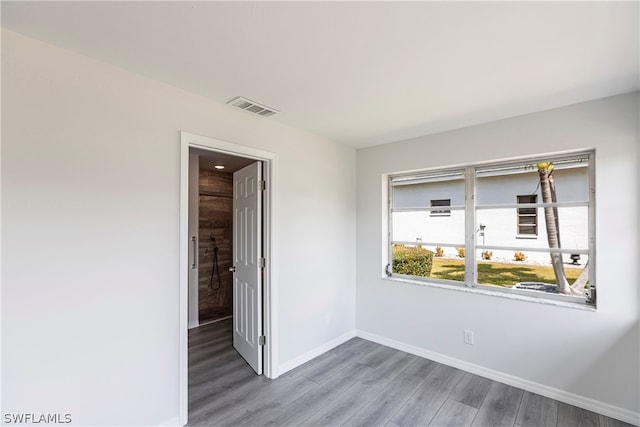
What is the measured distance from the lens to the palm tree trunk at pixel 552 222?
2.64m

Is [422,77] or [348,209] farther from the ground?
[422,77]

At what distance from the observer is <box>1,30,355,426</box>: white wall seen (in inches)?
60.9

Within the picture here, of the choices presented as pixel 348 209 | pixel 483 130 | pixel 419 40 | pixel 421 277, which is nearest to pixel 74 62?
pixel 419 40

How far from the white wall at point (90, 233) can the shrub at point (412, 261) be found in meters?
2.47

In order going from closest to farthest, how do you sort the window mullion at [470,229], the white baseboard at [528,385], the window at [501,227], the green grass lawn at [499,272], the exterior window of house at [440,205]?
the white baseboard at [528,385] < the window at [501,227] < the green grass lawn at [499,272] < the window mullion at [470,229] < the exterior window of house at [440,205]

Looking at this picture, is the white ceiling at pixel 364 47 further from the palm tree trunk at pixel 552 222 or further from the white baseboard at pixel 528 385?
the white baseboard at pixel 528 385

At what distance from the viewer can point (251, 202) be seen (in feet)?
10.1

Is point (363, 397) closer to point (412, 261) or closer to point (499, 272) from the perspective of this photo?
point (412, 261)

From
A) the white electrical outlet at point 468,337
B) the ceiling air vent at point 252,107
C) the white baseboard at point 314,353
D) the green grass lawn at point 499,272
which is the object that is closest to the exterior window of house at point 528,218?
the green grass lawn at point 499,272

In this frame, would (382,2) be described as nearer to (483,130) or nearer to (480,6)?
(480,6)

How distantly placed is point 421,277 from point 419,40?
2.66m

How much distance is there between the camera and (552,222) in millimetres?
2686

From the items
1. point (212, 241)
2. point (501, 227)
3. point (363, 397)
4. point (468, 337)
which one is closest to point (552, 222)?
point (501, 227)

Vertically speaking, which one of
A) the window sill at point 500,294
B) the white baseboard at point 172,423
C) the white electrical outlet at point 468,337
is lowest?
the white baseboard at point 172,423
